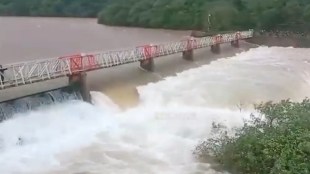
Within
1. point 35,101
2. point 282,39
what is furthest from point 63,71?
point 282,39

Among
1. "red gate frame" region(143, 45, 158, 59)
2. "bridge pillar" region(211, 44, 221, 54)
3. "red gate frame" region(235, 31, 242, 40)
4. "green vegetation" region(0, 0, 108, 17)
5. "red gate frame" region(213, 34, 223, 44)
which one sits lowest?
"bridge pillar" region(211, 44, 221, 54)

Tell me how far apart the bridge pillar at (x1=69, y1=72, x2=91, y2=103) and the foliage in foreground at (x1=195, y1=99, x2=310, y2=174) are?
636 centimetres

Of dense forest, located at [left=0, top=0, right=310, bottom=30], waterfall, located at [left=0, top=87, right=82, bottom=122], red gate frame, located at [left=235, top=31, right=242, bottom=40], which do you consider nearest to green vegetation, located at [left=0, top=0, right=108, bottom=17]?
dense forest, located at [left=0, top=0, right=310, bottom=30]

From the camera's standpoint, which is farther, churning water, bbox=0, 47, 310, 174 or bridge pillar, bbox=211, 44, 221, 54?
bridge pillar, bbox=211, 44, 221, 54

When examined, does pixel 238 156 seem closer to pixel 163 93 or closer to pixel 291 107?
pixel 291 107

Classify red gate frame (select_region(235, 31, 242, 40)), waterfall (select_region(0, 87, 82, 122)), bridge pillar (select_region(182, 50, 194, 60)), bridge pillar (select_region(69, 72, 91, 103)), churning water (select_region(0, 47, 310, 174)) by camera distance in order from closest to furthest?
churning water (select_region(0, 47, 310, 174)), waterfall (select_region(0, 87, 82, 122)), bridge pillar (select_region(69, 72, 91, 103)), bridge pillar (select_region(182, 50, 194, 60)), red gate frame (select_region(235, 31, 242, 40))

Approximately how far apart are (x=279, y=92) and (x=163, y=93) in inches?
228

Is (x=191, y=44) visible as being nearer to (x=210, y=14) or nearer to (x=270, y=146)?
(x=270, y=146)

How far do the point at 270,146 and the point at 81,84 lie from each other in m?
9.51

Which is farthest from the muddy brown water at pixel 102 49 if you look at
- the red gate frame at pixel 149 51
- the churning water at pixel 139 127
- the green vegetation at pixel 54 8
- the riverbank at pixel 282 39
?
the green vegetation at pixel 54 8

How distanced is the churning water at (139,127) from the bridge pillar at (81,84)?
462mm

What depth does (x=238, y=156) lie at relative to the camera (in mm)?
14375

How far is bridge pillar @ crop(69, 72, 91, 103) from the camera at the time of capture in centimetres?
2077

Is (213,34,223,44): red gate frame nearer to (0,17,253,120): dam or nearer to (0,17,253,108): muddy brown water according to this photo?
(0,17,253,108): muddy brown water
